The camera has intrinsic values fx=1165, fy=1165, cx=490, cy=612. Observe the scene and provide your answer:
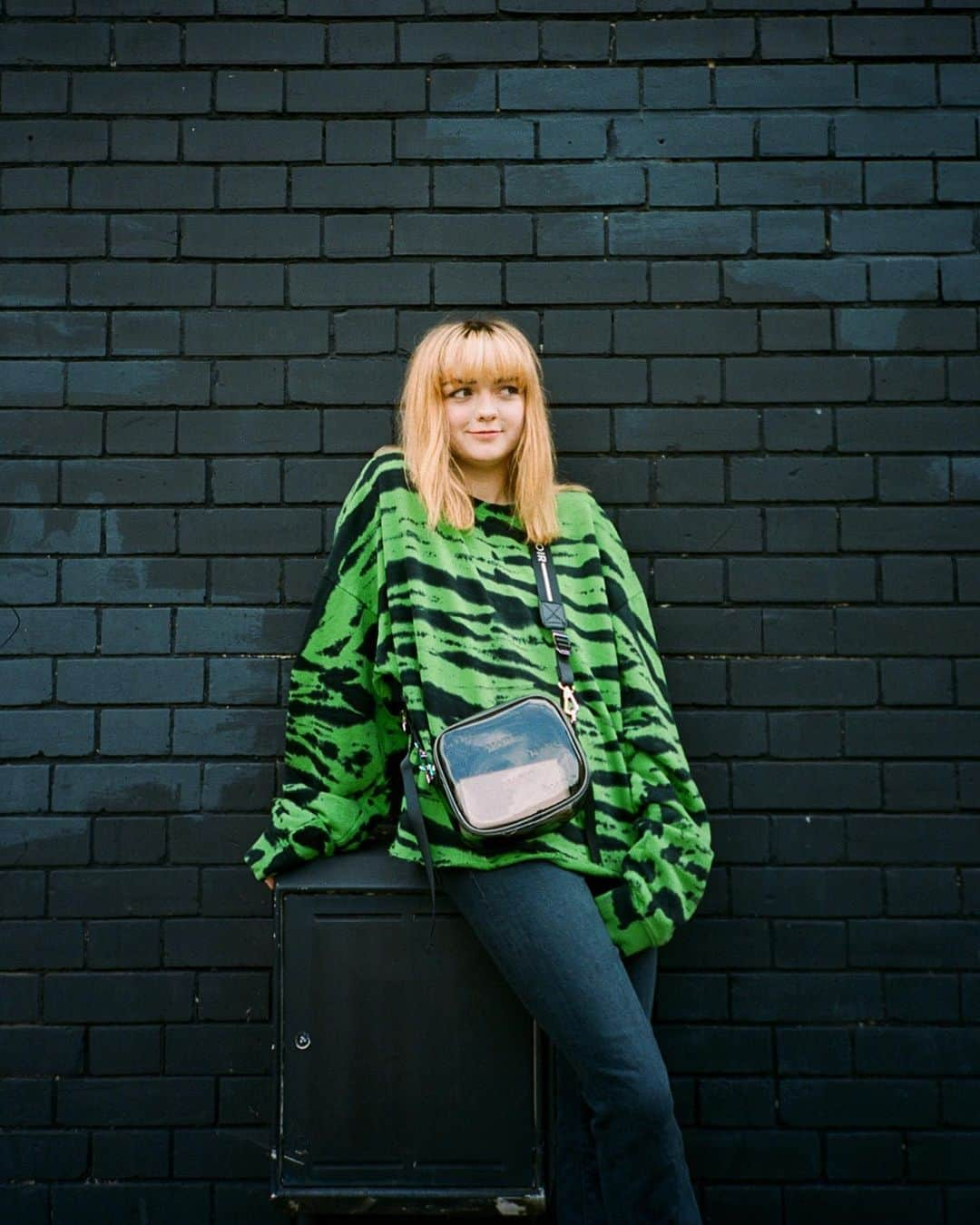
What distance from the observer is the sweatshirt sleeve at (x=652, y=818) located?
2646 millimetres

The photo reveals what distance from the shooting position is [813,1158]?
333cm

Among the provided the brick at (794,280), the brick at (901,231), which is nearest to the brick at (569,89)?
the brick at (794,280)

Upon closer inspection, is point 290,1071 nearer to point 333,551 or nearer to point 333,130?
point 333,551

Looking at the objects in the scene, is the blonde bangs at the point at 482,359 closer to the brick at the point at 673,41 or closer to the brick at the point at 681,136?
the brick at the point at 681,136

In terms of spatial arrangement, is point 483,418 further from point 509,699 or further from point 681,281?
point 681,281

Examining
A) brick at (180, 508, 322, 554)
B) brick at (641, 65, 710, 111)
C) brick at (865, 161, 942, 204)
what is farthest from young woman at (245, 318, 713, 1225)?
brick at (865, 161, 942, 204)

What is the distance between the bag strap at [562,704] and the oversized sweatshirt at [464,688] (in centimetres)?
2

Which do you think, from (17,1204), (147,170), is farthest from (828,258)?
(17,1204)

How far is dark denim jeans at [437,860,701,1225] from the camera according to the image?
2.46m

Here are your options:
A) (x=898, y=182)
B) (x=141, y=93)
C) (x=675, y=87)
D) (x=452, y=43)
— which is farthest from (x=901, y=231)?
(x=141, y=93)

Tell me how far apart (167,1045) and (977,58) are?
374 cm

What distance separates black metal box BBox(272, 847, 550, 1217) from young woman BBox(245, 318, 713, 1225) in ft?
0.40

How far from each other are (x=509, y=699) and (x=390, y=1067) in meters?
0.91

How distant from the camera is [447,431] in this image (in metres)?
2.86
